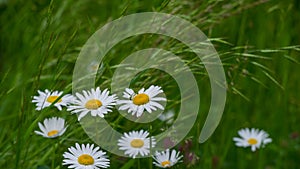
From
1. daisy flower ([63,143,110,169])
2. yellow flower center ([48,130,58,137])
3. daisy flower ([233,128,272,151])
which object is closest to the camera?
daisy flower ([63,143,110,169])

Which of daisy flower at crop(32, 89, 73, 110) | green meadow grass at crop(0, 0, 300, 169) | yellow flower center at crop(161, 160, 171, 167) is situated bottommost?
yellow flower center at crop(161, 160, 171, 167)

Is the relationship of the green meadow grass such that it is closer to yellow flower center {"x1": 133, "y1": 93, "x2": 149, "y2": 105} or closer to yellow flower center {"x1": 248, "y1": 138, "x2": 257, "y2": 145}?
yellow flower center {"x1": 248, "y1": 138, "x2": 257, "y2": 145}

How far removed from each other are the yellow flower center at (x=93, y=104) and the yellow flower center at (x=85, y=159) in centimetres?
8

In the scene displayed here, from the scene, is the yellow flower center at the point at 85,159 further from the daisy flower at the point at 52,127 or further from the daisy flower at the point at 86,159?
the daisy flower at the point at 52,127

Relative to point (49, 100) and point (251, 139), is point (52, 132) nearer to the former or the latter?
point (49, 100)

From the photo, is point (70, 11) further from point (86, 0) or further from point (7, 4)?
point (7, 4)

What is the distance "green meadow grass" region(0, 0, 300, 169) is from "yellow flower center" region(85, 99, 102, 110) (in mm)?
188

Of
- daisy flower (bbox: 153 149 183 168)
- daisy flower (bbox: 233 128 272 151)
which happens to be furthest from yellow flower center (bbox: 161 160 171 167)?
daisy flower (bbox: 233 128 272 151)

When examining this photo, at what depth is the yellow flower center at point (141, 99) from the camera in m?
0.93

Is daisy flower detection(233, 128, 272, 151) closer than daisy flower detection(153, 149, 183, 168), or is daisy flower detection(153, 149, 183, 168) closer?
daisy flower detection(153, 149, 183, 168)

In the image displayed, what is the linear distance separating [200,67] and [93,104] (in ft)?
1.02

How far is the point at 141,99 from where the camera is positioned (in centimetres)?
93

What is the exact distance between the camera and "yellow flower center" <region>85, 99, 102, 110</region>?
932 millimetres

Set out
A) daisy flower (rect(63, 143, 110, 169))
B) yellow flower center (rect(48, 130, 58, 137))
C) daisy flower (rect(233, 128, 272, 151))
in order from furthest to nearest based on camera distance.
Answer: daisy flower (rect(233, 128, 272, 151)) < yellow flower center (rect(48, 130, 58, 137)) < daisy flower (rect(63, 143, 110, 169))
